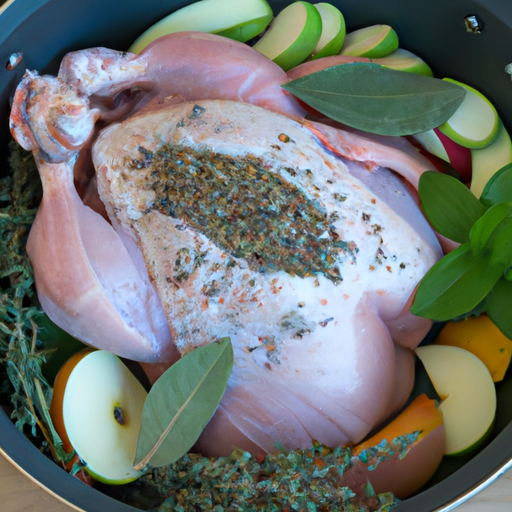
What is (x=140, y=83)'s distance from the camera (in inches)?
47.5

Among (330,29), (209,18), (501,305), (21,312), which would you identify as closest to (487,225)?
(501,305)

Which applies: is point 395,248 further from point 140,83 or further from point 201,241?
point 140,83

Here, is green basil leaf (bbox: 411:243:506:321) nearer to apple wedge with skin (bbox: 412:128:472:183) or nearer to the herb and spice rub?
the herb and spice rub

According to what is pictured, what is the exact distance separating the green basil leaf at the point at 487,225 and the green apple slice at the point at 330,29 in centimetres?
62

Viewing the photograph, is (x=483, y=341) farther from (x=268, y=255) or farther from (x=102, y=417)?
(x=102, y=417)

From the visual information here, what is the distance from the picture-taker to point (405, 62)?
1327mm

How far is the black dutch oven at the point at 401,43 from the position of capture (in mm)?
951

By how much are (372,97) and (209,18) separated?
46 cm

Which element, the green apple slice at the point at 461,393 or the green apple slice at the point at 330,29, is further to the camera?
the green apple slice at the point at 330,29

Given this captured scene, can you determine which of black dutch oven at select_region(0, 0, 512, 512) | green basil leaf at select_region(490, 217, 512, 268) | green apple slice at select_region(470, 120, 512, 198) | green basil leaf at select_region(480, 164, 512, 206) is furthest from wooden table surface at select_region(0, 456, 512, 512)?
green apple slice at select_region(470, 120, 512, 198)

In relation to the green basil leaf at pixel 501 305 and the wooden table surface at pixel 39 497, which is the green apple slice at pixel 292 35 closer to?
the green basil leaf at pixel 501 305

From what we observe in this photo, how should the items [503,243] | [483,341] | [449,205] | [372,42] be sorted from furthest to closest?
[372,42] < [483,341] < [449,205] < [503,243]

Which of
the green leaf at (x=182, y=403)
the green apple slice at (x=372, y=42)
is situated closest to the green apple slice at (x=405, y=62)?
the green apple slice at (x=372, y=42)

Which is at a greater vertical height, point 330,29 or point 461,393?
point 330,29
